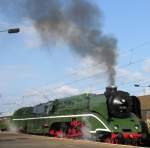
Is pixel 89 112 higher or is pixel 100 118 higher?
pixel 89 112

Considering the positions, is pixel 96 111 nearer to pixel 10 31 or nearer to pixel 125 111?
pixel 125 111

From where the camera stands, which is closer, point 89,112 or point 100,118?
point 100,118

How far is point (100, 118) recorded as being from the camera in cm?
2742

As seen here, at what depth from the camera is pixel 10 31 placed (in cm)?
3148

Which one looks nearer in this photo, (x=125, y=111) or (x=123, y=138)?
(x=123, y=138)

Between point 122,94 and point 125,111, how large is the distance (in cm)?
108

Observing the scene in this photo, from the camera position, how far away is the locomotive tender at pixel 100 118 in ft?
88.4

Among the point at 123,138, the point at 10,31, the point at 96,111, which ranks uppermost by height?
the point at 10,31

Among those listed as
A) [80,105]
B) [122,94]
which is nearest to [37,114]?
[80,105]

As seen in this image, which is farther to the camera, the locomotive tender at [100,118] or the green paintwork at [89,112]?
the green paintwork at [89,112]

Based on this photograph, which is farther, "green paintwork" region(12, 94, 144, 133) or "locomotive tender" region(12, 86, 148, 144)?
"green paintwork" region(12, 94, 144, 133)

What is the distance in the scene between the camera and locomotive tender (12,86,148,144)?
88.4ft

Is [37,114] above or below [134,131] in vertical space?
above

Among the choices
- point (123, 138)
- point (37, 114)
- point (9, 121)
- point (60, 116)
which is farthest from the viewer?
point (9, 121)
